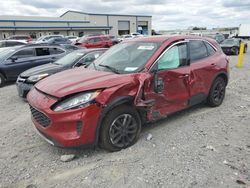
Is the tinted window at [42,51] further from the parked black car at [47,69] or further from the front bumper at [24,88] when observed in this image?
the front bumper at [24,88]

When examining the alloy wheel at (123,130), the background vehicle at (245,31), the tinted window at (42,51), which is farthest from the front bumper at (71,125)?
the background vehicle at (245,31)

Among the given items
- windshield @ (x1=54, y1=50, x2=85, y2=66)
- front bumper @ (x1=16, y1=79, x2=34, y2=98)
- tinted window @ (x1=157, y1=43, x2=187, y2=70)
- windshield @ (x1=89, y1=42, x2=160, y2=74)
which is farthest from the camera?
windshield @ (x1=54, y1=50, x2=85, y2=66)

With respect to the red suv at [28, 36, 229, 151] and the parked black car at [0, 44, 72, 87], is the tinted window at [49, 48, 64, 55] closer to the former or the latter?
the parked black car at [0, 44, 72, 87]

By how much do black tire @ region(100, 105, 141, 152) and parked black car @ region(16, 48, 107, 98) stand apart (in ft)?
11.9

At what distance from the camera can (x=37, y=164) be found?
354 cm

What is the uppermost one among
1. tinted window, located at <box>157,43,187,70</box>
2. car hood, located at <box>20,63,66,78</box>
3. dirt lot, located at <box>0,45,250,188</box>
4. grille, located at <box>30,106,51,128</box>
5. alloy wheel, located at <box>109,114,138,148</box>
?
tinted window, located at <box>157,43,187,70</box>

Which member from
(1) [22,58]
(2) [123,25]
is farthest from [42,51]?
(2) [123,25]

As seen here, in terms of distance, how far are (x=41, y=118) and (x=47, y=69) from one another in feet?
12.1

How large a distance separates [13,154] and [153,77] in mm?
2515

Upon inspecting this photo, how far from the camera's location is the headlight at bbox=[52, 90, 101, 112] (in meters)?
3.30

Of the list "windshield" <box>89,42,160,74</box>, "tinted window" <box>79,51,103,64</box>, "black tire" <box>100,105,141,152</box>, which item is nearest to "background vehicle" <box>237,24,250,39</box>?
"tinted window" <box>79,51,103,64</box>

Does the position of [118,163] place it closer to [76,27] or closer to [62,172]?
[62,172]

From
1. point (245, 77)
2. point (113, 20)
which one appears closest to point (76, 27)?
point (113, 20)

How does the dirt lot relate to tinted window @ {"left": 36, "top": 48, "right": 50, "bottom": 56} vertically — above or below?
below
